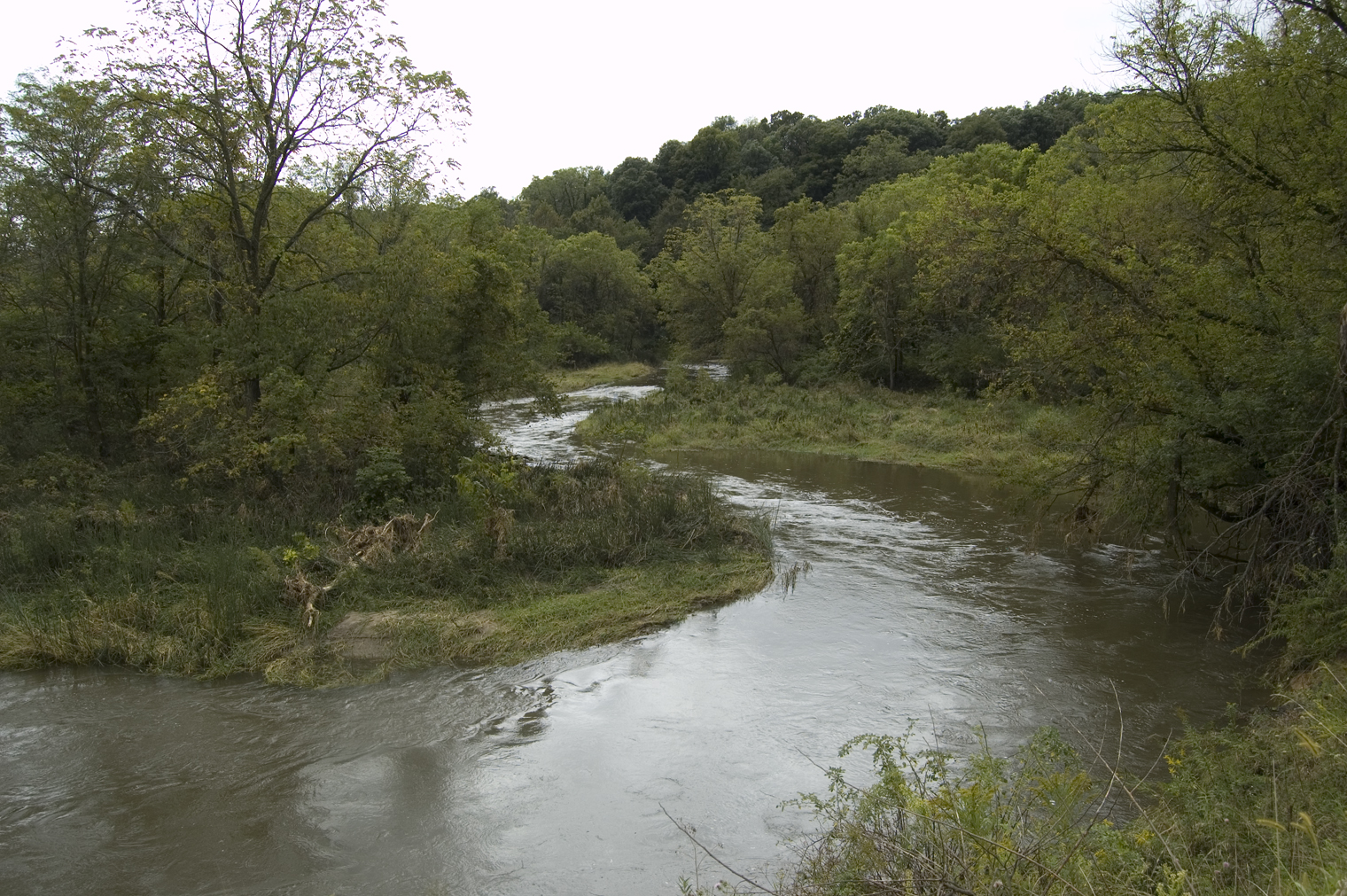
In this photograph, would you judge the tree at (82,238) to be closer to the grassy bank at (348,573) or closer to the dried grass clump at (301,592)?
the grassy bank at (348,573)

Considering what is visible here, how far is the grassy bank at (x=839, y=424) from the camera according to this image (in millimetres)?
25719

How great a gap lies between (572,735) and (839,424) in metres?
21.9

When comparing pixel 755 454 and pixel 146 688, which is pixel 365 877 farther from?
pixel 755 454

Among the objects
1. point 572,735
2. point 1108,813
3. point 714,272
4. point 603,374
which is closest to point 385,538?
point 572,735

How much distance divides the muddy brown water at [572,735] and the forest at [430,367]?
77 centimetres

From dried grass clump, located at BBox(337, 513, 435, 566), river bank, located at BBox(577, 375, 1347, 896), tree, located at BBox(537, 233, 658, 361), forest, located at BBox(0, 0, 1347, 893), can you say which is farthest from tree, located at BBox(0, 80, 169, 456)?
tree, located at BBox(537, 233, 658, 361)

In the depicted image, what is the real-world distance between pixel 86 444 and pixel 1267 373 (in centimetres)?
1918

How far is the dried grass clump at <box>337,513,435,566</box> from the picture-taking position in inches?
510

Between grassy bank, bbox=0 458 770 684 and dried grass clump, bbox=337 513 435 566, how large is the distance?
0.03m

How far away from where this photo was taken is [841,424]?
29609mm

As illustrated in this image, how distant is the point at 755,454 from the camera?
27.1 meters

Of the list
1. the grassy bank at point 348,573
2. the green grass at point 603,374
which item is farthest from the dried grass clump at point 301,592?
the green grass at point 603,374

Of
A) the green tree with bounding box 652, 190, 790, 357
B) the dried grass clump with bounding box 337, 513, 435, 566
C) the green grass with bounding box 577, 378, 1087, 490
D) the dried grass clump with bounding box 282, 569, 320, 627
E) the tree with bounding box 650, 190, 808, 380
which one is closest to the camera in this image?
the dried grass clump with bounding box 282, 569, 320, 627

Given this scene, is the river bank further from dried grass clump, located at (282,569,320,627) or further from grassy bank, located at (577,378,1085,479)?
grassy bank, located at (577,378,1085,479)
